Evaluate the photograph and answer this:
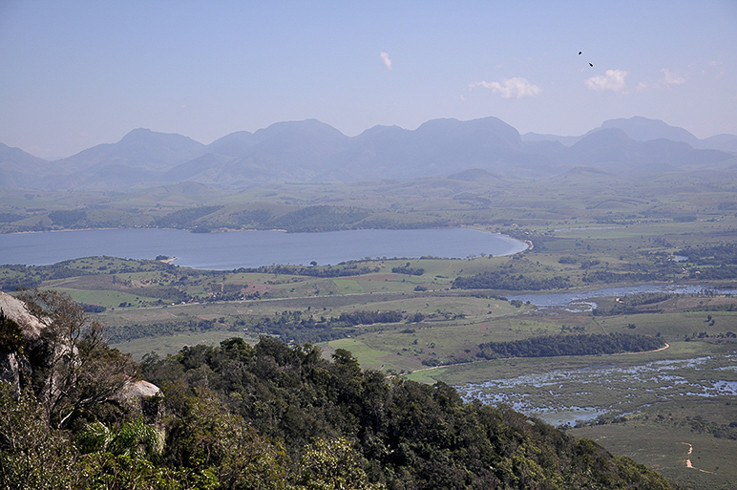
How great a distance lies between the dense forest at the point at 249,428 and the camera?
502 inches

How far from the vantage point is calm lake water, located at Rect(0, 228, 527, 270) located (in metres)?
150

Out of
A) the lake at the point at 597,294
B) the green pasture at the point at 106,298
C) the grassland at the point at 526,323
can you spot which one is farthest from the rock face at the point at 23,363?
the lake at the point at 597,294

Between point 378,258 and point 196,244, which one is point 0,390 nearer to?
point 378,258

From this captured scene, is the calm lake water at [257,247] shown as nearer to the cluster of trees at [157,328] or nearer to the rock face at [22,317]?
the cluster of trees at [157,328]

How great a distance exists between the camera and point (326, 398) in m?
31.0

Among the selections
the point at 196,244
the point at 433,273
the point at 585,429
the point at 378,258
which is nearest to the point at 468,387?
the point at 585,429

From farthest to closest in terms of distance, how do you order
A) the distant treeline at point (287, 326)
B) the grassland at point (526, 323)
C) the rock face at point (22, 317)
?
the distant treeline at point (287, 326)
the grassland at point (526, 323)
the rock face at point (22, 317)

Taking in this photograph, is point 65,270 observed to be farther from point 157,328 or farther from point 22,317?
point 22,317

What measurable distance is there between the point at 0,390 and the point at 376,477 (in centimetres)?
1480

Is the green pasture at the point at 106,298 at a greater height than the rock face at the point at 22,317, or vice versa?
the rock face at the point at 22,317

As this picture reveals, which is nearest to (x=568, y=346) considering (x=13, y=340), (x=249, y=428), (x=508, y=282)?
(x=508, y=282)

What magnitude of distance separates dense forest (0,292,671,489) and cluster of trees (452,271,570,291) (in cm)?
7911

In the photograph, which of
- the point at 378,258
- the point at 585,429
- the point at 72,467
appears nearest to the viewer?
the point at 72,467

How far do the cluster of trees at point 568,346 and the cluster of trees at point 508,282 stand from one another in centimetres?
3533
